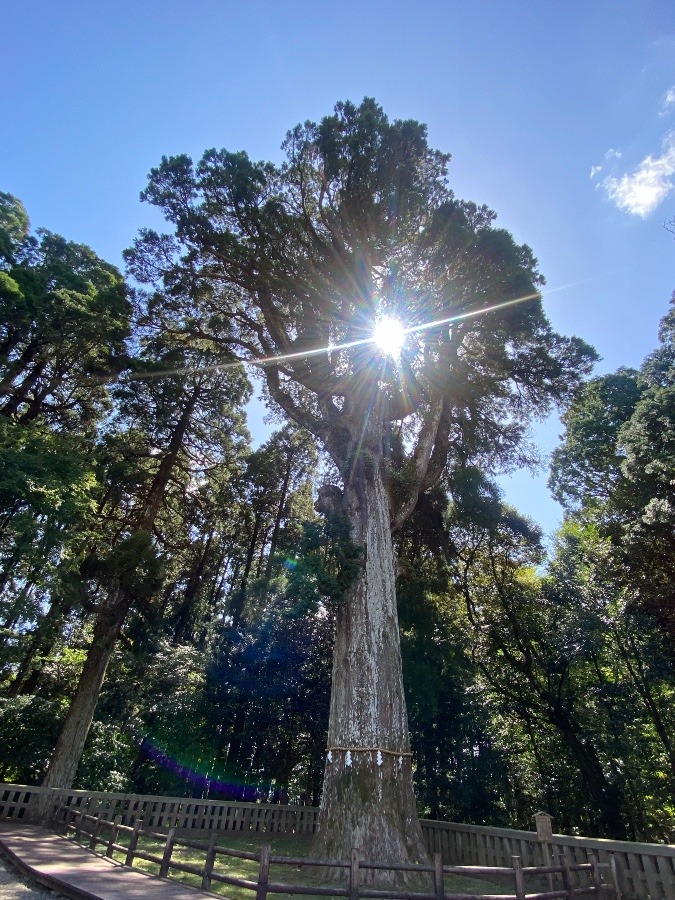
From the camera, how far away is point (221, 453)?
56.3ft

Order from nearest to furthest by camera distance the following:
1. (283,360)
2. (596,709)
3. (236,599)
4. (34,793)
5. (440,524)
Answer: (34,793) → (596,709) → (283,360) → (440,524) → (236,599)

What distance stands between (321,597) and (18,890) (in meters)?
5.47

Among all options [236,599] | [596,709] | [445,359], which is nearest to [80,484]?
[236,599]

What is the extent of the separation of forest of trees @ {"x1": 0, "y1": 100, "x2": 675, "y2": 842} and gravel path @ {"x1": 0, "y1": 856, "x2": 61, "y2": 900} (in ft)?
14.8

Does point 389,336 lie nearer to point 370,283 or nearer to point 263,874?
point 370,283

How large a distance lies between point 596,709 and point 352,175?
50.3ft

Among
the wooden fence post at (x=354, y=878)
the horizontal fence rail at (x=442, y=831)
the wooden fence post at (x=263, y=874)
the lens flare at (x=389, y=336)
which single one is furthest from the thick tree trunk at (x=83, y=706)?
the lens flare at (x=389, y=336)

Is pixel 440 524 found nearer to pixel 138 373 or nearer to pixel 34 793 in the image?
pixel 138 373

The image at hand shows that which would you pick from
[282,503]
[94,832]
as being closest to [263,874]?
[94,832]

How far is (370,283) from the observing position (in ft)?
41.3

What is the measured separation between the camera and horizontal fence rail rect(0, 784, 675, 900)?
19.1 ft

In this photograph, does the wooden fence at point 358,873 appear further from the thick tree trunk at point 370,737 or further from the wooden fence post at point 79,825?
the wooden fence post at point 79,825

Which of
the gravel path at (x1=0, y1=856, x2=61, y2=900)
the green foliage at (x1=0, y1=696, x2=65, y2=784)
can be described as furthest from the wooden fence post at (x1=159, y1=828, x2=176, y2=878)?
the green foliage at (x1=0, y1=696, x2=65, y2=784)

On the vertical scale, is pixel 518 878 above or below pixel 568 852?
below
